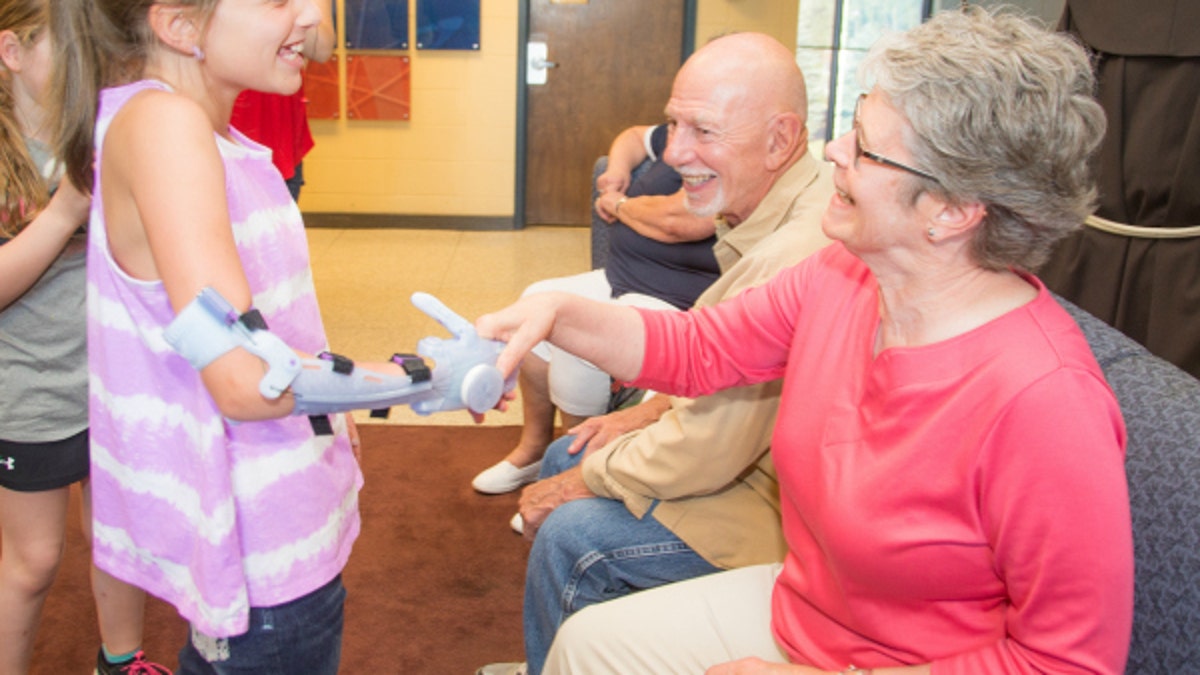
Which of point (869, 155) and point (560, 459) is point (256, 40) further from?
point (560, 459)

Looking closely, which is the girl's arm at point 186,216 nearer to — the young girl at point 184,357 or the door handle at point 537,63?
the young girl at point 184,357

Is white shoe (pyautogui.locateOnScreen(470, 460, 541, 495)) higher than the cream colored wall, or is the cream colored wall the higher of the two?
the cream colored wall

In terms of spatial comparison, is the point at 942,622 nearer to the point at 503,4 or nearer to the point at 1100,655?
the point at 1100,655

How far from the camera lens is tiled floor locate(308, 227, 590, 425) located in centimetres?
411

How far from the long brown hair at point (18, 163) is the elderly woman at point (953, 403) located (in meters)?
0.81

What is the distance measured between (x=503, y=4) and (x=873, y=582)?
548cm

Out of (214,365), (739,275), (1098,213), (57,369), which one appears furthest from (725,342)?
(1098,213)

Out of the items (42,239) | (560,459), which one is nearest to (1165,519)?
(560,459)

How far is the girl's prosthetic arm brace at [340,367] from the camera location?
0.93 meters

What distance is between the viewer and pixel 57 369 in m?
1.58

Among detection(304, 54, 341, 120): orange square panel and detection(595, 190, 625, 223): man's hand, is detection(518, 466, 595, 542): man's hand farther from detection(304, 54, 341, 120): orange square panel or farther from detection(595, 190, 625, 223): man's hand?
detection(304, 54, 341, 120): orange square panel

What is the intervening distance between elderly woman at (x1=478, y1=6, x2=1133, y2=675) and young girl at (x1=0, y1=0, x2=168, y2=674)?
783 mm

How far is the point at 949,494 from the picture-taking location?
1084 mm

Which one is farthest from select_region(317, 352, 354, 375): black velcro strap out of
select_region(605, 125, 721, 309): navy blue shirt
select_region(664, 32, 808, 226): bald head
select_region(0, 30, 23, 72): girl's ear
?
select_region(605, 125, 721, 309): navy blue shirt
